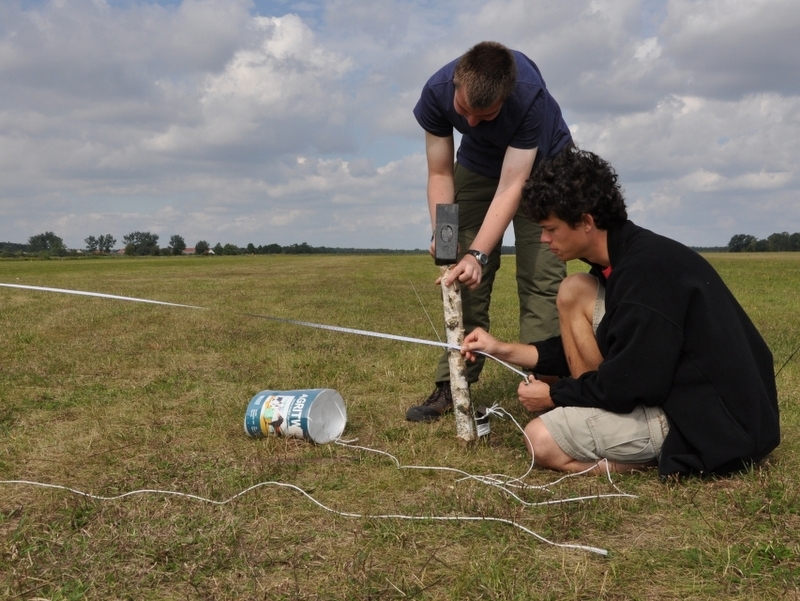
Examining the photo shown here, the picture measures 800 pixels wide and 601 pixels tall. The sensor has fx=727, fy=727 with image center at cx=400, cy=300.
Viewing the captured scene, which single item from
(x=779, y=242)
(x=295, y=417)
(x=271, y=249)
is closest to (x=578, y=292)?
(x=295, y=417)

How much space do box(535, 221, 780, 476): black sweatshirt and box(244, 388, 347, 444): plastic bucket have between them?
1.63 metres

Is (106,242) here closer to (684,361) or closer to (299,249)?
(299,249)

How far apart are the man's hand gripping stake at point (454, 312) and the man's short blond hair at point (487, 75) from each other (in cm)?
64

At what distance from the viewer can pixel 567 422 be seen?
3.50m

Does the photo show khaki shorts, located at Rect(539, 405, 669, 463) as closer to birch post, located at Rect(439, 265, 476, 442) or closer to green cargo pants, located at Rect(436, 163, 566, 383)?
birch post, located at Rect(439, 265, 476, 442)

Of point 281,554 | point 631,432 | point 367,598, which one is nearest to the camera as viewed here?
point 367,598

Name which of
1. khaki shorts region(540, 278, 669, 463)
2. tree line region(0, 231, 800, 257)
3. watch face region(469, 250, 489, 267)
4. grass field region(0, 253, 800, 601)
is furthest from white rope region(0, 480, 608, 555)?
tree line region(0, 231, 800, 257)

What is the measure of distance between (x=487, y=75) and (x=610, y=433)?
1.86 m

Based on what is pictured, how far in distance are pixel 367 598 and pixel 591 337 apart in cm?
187

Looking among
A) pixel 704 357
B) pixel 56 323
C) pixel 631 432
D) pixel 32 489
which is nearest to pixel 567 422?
pixel 631 432

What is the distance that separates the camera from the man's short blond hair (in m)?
3.68

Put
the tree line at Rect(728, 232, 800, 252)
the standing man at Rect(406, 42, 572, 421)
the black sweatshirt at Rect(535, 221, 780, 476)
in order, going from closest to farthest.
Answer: the black sweatshirt at Rect(535, 221, 780, 476), the standing man at Rect(406, 42, 572, 421), the tree line at Rect(728, 232, 800, 252)

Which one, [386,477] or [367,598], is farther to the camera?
[386,477]

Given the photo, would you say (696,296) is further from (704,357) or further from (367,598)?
(367,598)
